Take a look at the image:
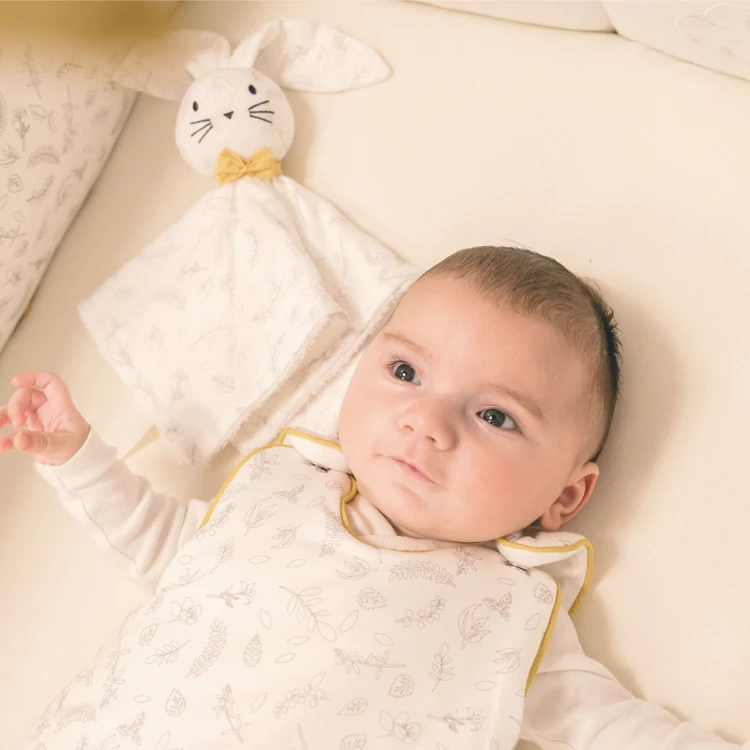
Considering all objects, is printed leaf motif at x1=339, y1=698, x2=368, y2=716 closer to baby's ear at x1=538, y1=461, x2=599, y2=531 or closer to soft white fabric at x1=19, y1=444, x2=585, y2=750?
soft white fabric at x1=19, y1=444, x2=585, y2=750

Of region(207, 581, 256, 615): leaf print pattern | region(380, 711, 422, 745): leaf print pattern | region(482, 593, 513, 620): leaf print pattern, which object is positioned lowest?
region(207, 581, 256, 615): leaf print pattern

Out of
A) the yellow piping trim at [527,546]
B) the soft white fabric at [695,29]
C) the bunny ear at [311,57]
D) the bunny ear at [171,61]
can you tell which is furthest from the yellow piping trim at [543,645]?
the bunny ear at [171,61]

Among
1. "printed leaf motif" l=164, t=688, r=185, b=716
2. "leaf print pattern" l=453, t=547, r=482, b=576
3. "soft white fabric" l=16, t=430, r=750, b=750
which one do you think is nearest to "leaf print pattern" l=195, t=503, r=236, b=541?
"soft white fabric" l=16, t=430, r=750, b=750

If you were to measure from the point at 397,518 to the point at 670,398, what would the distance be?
0.43m

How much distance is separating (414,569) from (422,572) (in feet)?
0.04

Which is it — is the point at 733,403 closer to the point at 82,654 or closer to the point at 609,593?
the point at 609,593

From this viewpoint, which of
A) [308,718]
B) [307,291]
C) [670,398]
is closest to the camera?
[308,718]

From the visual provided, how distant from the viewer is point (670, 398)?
45.9 inches

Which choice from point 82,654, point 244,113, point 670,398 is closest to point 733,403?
point 670,398

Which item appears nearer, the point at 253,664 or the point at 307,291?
the point at 253,664

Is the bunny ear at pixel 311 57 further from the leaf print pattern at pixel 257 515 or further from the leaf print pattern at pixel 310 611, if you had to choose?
the leaf print pattern at pixel 310 611

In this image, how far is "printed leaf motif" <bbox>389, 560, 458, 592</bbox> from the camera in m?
1.03

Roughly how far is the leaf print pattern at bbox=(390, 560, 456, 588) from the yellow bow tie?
0.74m

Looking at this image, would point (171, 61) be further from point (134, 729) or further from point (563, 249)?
point (134, 729)
